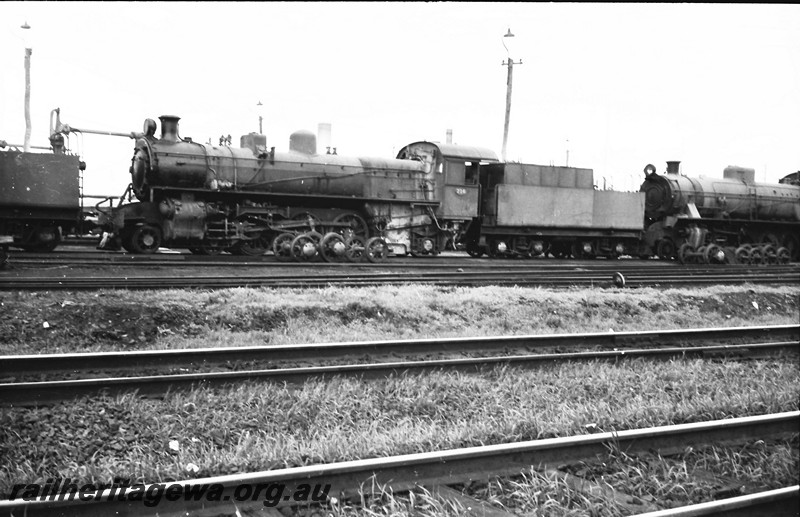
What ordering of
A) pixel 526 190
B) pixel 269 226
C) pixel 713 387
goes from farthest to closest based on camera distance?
pixel 526 190 → pixel 269 226 → pixel 713 387

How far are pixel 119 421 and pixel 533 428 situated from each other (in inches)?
115

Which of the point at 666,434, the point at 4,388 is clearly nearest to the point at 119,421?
the point at 4,388

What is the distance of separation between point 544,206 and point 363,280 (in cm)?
→ 931

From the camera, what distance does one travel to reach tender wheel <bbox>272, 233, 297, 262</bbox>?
1525 cm

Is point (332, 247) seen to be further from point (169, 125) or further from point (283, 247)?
point (169, 125)

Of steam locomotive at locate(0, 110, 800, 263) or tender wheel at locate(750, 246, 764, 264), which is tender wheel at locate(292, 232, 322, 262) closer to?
steam locomotive at locate(0, 110, 800, 263)

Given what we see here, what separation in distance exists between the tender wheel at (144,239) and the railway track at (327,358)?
8.91m

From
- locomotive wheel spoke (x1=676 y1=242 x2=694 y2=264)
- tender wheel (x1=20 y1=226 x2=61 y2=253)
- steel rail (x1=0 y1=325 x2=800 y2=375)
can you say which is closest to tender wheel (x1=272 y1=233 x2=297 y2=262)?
tender wheel (x1=20 y1=226 x2=61 y2=253)

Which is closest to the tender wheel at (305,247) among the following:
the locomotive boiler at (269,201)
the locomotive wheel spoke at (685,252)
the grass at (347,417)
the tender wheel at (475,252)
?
the locomotive boiler at (269,201)

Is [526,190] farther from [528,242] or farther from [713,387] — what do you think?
[713,387]

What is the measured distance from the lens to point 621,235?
21703 mm

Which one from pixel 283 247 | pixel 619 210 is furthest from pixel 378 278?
pixel 619 210

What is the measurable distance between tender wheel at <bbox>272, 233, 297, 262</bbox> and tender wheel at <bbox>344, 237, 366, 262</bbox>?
1240 mm

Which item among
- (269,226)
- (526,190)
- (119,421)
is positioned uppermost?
(526,190)
